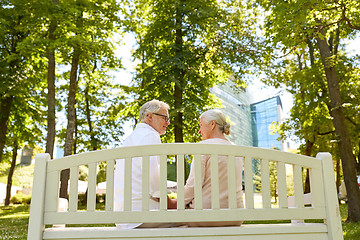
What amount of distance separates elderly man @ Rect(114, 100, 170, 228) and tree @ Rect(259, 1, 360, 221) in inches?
193

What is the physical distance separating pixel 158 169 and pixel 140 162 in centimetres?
19

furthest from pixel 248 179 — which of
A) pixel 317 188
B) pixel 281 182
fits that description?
pixel 317 188

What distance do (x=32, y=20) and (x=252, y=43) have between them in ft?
27.7

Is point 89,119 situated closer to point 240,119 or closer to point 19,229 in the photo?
point 19,229

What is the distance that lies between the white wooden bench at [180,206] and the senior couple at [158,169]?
0.78 ft

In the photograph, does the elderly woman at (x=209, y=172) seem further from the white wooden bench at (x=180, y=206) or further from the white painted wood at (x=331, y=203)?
the white painted wood at (x=331, y=203)

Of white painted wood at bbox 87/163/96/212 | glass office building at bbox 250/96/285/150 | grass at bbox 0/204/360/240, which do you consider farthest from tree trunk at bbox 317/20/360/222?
glass office building at bbox 250/96/285/150

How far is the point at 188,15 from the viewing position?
48.4ft

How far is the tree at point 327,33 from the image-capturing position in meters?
7.06

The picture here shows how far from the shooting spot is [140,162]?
7.68 ft

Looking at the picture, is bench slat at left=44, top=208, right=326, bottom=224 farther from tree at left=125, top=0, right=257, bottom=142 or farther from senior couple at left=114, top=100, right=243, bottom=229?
tree at left=125, top=0, right=257, bottom=142

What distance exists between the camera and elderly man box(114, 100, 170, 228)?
2.17 metres

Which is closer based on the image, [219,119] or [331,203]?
[331,203]

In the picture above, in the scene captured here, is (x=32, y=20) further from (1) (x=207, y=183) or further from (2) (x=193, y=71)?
(1) (x=207, y=183)
